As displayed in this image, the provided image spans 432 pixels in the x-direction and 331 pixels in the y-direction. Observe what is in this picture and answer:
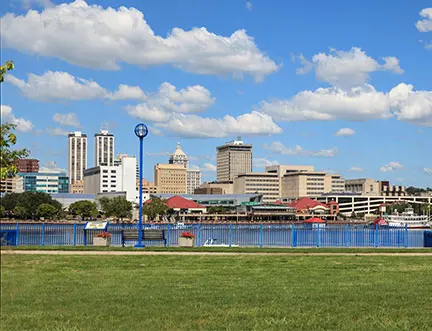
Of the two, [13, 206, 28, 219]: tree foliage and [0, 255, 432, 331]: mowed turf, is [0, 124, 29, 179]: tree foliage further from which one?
[13, 206, 28, 219]: tree foliage

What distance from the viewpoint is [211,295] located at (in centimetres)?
1697

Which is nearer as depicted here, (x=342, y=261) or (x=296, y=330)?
(x=296, y=330)

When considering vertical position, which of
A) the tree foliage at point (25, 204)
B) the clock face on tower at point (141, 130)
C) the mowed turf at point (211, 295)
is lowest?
the mowed turf at point (211, 295)

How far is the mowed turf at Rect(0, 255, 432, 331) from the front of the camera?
44.3 feet

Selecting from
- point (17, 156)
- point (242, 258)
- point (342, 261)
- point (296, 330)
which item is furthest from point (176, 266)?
point (17, 156)

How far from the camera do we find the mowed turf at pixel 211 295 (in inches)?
531

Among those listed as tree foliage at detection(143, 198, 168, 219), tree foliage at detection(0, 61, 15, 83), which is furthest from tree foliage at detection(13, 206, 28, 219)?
tree foliage at detection(0, 61, 15, 83)

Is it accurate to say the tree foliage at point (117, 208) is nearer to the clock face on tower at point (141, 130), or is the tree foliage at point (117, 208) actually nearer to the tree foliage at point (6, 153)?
the clock face on tower at point (141, 130)

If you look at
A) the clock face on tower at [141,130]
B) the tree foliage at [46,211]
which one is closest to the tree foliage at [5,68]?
the clock face on tower at [141,130]

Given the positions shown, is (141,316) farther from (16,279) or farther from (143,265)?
(143,265)

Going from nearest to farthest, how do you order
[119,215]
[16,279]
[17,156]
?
[16,279]
[17,156]
[119,215]

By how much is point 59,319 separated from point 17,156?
5217mm

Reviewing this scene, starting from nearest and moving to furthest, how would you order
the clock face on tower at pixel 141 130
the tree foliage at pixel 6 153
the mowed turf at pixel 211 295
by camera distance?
1. the tree foliage at pixel 6 153
2. the mowed turf at pixel 211 295
3. the clock face on tower at pixel 141 130

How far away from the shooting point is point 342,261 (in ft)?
86.2
